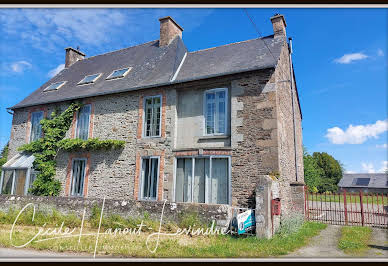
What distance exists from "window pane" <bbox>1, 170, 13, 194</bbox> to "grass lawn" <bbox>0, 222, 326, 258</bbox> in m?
7.52

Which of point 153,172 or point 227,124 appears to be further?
point 153,172

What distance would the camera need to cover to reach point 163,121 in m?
12.3

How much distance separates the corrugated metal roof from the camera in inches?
582

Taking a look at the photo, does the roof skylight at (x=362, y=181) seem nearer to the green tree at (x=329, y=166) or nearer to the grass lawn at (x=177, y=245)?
the green tree at (x=329, y=166)

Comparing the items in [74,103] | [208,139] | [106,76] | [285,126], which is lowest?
[208,139]

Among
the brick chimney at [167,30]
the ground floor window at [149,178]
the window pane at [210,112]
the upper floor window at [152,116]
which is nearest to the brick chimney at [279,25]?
the window pane at [210,112]

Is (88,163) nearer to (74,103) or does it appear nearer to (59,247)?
(74,103)

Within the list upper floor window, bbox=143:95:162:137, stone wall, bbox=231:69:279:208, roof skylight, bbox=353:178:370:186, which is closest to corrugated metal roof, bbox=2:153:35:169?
upper floor window, bbox=143:95:162:137

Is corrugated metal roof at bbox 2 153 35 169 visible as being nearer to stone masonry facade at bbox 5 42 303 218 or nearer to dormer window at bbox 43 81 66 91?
stone masonry facade at bbox 5 42 303 218

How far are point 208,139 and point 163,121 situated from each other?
225cm

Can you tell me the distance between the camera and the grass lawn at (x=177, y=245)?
Answer: 22.2 ft

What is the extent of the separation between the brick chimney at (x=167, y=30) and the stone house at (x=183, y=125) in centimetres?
6

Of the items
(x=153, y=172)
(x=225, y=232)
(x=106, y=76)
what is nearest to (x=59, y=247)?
(x=225, y=232)

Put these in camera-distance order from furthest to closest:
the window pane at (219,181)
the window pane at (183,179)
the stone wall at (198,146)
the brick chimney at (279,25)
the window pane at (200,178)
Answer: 1. the brick chimney at (279,25)
2. the window pane at (183,179)
3. the window pane at (200,178)
4. the window pane at (219,181)
5. the stone wall at (198,146)
